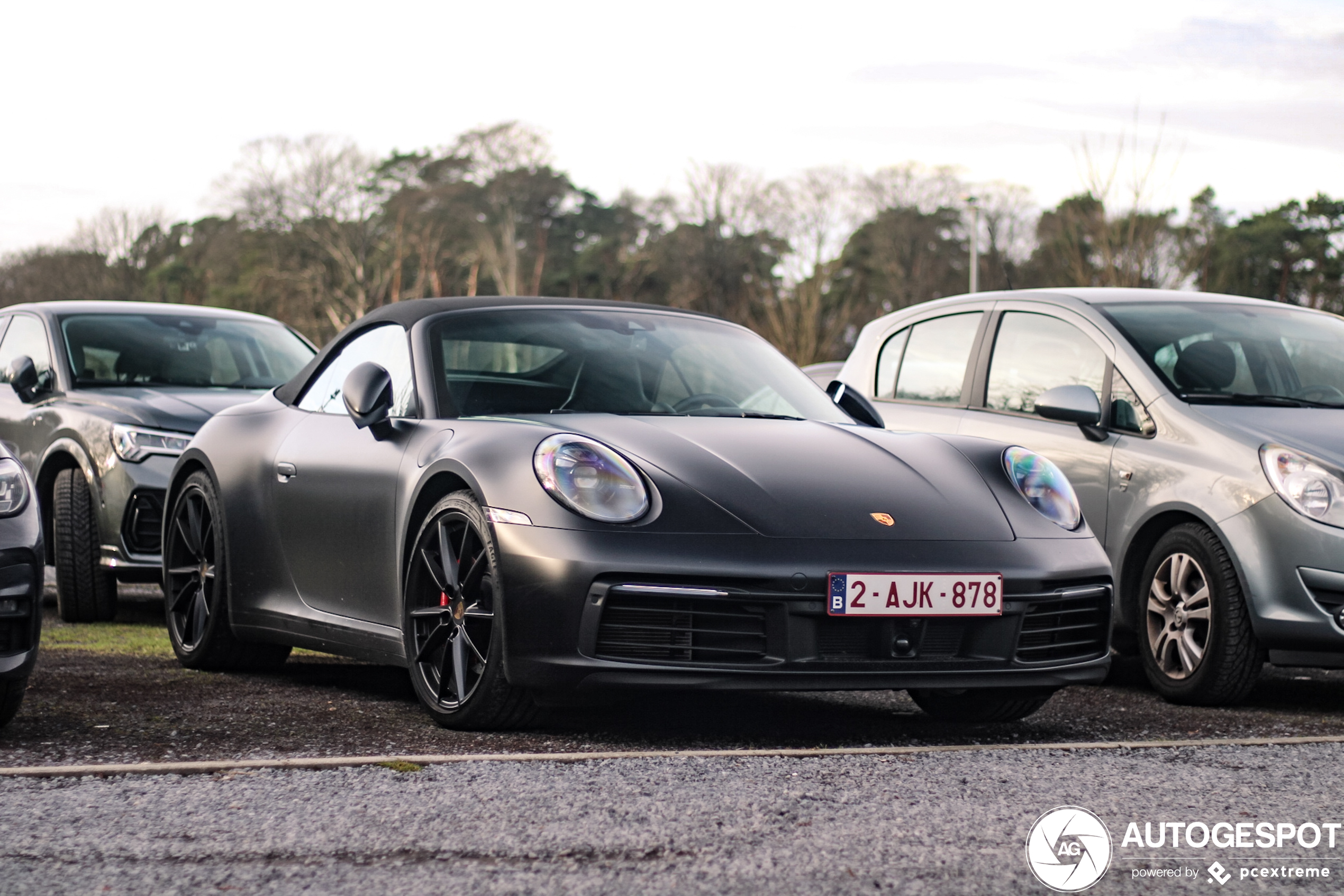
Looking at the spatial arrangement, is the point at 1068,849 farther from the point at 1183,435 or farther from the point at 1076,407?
the point at 1076,407

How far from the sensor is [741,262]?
180ft

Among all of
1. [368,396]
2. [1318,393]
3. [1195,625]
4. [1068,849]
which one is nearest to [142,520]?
[368,396]

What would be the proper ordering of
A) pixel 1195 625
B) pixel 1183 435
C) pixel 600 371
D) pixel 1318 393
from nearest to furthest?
pixel 600 371 → pixel 1195 625 → pixel 1183 435 → pixel 1318 393

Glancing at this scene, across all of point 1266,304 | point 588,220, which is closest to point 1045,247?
point 588,220

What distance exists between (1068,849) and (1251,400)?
345cm

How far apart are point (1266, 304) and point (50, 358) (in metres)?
6.41

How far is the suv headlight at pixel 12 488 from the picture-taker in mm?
4219

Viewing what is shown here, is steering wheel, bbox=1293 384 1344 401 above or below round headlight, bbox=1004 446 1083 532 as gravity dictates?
above

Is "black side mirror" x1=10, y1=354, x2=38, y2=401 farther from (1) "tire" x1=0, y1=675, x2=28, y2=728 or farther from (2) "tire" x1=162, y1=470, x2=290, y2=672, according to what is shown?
(1) "tire" x1=0, y1=675, x2=28, y2=728

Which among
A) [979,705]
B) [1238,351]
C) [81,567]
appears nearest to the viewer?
[979,705]

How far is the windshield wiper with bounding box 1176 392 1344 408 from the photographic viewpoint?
600 cm

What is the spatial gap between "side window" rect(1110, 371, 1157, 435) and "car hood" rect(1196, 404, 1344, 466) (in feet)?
0.69

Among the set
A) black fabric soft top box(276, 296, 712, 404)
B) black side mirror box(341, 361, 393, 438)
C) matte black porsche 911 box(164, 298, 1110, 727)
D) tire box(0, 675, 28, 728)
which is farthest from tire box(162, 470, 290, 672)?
tire box(0, 675, 28, 728)

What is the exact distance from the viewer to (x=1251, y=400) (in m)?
6.04
